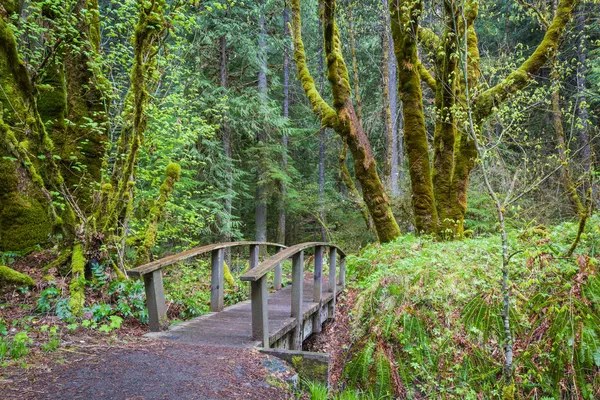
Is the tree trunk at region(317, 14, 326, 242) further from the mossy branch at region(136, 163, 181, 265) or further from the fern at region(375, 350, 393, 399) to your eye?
the fern at region(375, 350, 393, 399)

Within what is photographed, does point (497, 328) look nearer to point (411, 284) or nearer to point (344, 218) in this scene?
point (411, 284)

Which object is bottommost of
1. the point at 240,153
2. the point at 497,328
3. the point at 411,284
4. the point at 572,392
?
the point at 572,392

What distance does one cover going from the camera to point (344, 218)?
17984 mm

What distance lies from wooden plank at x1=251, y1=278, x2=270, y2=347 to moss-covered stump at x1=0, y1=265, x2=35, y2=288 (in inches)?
135

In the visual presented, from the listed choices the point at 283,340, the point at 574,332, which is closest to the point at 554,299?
the point at 574,332

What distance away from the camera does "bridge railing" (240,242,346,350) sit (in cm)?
393

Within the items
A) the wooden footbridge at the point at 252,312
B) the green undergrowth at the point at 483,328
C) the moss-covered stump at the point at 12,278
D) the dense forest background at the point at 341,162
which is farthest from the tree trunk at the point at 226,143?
the green undergrowth at the point at 483,328

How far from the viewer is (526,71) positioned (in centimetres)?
814

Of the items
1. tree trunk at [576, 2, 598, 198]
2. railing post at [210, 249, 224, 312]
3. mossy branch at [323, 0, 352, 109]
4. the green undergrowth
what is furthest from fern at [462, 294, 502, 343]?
mossy branch at [323, 0, 352, 109]

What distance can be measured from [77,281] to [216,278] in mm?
1800

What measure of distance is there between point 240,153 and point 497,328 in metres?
15.1

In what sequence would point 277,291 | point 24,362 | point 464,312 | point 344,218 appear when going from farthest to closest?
point 344,218 → point 277,291 → point 464,312 → point 24,362

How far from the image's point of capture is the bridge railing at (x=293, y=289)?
3930 millimetres

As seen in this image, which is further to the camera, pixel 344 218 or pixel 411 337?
pixel 344 218
